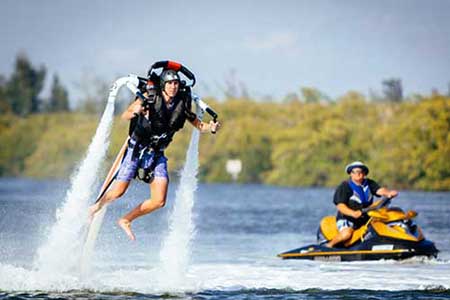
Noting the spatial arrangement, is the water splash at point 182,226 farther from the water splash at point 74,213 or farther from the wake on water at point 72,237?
the water splash at point 74,213

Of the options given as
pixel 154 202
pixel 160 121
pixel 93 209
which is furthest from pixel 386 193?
pixel 93 209

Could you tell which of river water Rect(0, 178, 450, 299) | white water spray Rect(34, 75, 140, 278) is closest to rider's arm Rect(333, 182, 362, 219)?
river water Rect(0, 178, 450, 299)

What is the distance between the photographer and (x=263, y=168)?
259 ft

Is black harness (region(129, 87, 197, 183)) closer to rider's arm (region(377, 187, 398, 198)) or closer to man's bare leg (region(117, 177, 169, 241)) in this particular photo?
man's bare leg (region(117, 177, 169, 241))

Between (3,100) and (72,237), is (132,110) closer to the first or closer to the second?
(72,237)

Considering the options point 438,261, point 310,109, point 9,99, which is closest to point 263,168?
point 310,109

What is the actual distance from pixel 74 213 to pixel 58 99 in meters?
121

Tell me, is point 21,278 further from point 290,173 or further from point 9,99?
point 9,99

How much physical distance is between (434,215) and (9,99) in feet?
325

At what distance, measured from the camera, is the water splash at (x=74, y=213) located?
12.1 meters

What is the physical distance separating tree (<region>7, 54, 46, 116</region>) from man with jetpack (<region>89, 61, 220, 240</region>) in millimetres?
107877

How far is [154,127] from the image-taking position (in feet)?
39.7

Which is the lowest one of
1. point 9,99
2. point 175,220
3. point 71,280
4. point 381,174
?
point 71,280

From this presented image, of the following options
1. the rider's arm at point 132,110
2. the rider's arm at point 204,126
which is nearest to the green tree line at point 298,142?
the rider's arm at point 204,126
